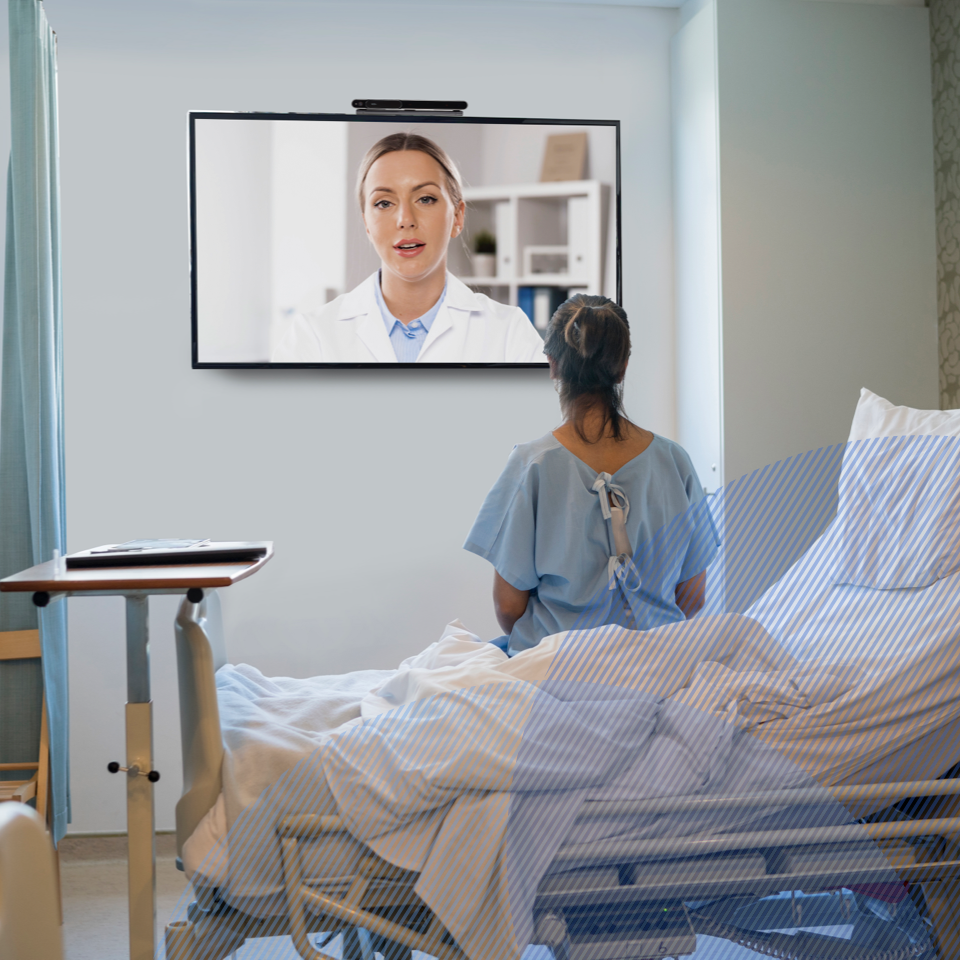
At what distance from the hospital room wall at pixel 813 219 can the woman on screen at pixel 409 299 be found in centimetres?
59

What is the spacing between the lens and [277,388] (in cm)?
243

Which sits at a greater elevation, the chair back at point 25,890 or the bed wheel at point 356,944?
the chair back at point 25,890

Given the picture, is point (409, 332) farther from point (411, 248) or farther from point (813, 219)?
point (813, 219)

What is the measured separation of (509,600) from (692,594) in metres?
0.30

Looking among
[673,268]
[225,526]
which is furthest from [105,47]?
[673,268]

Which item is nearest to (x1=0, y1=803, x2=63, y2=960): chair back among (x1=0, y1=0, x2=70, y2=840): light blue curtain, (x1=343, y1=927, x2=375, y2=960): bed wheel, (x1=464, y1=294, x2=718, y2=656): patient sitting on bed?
(x1=343, y1=927, x2=375, y2=960): bed wheel

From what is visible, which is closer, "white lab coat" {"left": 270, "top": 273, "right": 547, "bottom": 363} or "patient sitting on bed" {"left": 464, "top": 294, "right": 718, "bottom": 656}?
"patient sitting on bed" {"left": 464, "top": 294, "right": 718, "bottom": 656}

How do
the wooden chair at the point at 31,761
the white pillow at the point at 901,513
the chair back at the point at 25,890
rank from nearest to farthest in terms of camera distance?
the chair back at the point at 25,890 → the white pillow at the point at 901,513 → the wooden chair at the point at 31,761

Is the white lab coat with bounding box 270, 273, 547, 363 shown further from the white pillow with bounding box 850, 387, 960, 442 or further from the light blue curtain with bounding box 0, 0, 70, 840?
the white pillow with bounding box 850, 387, 960, 442

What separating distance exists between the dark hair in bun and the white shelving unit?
973 mm

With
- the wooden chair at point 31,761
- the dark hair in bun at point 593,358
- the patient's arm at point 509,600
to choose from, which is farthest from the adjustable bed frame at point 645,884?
the wooden chair at point 31,761

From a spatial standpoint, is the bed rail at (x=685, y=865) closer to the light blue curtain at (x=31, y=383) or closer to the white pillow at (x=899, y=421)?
the white pillow at (x=899, y=421)

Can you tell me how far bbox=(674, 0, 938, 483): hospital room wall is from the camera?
88.7 inches

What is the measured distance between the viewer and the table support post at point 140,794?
1.14 metres
